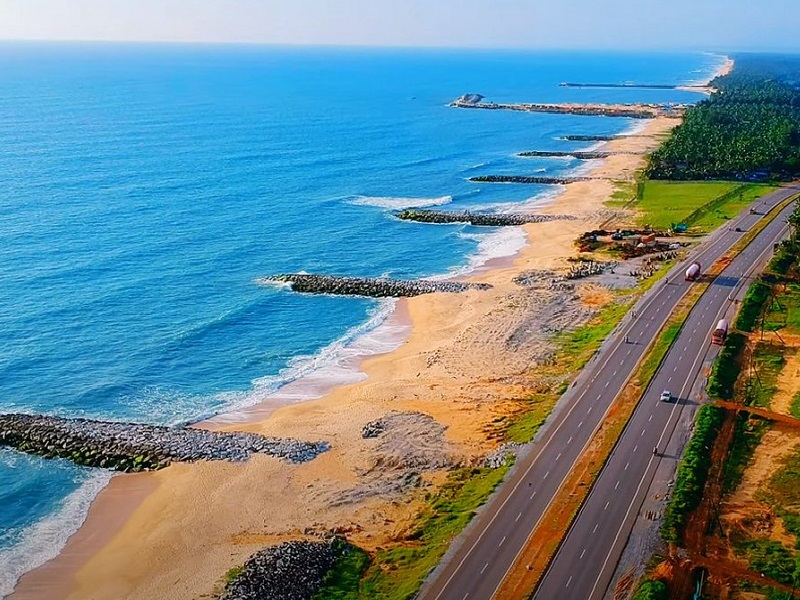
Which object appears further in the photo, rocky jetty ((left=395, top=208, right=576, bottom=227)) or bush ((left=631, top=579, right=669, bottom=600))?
rocky jetty ((left=395, top=208, right=576, bottom=227))

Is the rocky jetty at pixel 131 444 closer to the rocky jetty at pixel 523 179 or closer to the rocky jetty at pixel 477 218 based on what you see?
the rocky jetty at pixel 477 218

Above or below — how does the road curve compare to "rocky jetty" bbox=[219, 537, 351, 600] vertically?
above

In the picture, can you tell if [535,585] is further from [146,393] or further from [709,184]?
[709,184]

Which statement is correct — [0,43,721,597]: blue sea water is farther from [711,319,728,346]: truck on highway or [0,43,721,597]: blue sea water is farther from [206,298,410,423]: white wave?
[711,319,728,346]: truck on highway

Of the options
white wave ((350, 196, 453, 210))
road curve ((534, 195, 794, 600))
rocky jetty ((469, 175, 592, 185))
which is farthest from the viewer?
rocky jetty ((469, 175, 592, 185))

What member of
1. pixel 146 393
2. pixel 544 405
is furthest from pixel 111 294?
pixel 544 405

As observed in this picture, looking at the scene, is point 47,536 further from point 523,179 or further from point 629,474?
point 523,179

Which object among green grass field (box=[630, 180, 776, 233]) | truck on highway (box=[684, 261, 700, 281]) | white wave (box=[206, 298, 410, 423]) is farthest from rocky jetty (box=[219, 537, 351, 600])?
green grass field (box=[630, 180, 776, 233])
